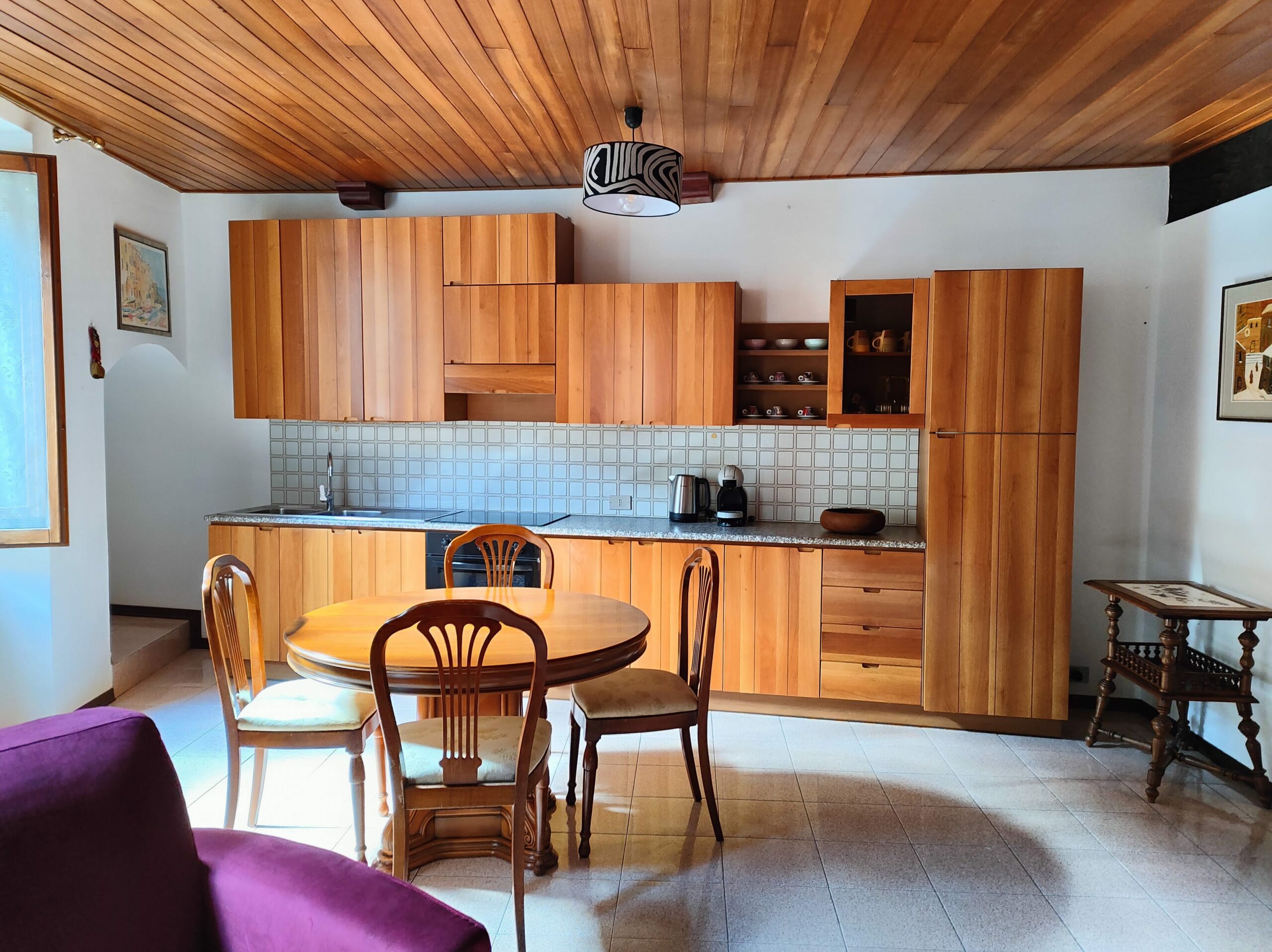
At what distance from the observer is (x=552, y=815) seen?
9.68 ft

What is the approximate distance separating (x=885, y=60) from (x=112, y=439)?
481 centimetres

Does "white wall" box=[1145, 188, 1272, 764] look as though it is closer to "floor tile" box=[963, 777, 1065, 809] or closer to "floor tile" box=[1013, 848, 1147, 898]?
"floor tile" box=[963, 777, 1065, 809]

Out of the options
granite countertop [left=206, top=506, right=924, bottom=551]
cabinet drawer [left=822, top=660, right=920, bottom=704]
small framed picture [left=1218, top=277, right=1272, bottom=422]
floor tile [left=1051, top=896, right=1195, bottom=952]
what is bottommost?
floor tile [left=1051, top=896, right=1195, bottom=952]

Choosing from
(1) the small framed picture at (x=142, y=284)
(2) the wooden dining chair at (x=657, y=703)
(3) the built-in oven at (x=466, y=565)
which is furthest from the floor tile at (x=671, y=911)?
(1) the small framed picture at (x=142, y=284)

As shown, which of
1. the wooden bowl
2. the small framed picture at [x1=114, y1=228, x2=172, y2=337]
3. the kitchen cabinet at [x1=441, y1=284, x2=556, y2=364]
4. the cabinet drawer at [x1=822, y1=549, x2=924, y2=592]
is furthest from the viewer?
the kitchen cabinet at [x1=441, y1=284, x2=556, y2=364]

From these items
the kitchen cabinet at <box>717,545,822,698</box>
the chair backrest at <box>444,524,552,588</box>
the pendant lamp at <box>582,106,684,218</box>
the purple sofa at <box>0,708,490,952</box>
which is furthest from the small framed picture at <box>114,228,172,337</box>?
the purple sofa at <box>0,708,490,952</box>

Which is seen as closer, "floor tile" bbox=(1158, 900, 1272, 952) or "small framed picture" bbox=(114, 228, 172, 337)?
"floor tile" bbox=(1158, 900, 1272, 952)

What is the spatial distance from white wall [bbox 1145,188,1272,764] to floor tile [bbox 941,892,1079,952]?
Result: 1569mm

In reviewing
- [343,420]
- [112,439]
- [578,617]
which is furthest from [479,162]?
[112,439]

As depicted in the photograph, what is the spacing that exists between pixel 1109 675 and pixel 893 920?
1918 mm

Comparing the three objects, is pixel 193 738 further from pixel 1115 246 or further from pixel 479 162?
pixel 1115 246

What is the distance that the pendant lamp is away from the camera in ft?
8.96

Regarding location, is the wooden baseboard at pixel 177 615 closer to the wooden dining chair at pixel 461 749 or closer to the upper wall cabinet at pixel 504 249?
the upper wall cabinet at pixel 504 249

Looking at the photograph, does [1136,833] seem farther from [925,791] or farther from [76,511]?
[76,511]
